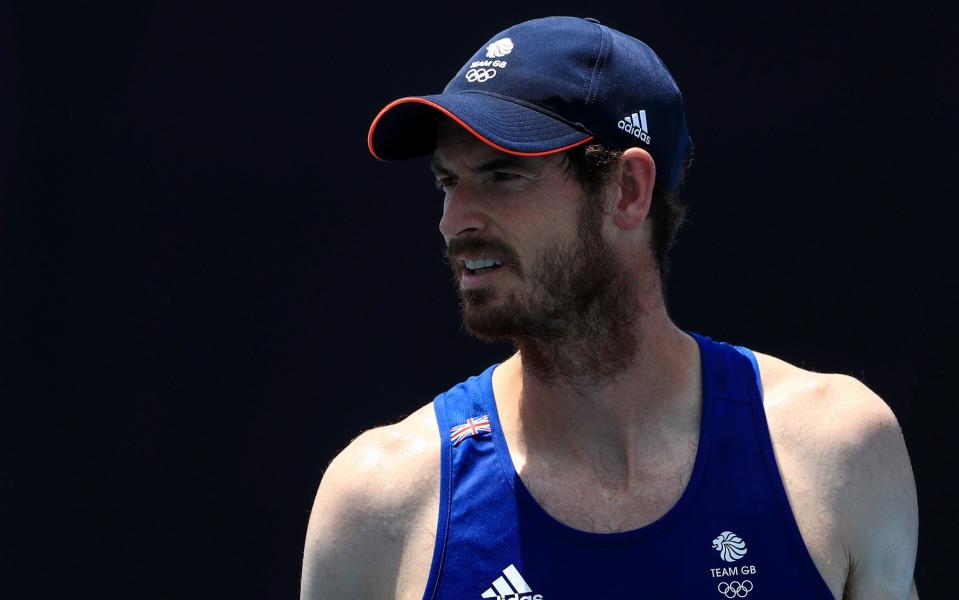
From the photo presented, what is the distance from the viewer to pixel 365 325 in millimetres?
2924

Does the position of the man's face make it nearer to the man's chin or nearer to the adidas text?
the man's chin

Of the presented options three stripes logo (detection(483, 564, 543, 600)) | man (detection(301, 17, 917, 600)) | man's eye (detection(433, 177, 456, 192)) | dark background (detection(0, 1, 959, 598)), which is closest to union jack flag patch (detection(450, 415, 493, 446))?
man (detection(301, 17, 917, 600))

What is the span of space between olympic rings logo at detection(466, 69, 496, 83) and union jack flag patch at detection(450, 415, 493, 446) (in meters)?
0.51

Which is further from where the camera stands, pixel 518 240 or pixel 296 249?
pixel 296 249

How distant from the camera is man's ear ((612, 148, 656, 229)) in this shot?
198 centimetres

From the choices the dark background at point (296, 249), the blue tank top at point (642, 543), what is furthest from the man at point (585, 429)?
the dark background at point (296, 249)

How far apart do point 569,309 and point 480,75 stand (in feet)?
1.24

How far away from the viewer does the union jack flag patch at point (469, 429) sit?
1.97m

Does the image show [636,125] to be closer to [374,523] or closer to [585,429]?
[585,429]

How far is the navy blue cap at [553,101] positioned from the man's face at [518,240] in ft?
0.20

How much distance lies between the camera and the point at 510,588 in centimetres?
184

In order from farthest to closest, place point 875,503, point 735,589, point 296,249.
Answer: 1. point 296,249
2. point 875,503
3. point 735,589

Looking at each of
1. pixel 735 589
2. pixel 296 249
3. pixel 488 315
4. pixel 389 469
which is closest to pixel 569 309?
pixel 488 315

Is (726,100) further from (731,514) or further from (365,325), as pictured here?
(731,514)
